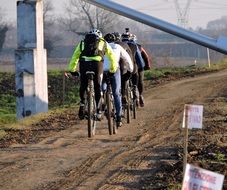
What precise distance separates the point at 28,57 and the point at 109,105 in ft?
19.6

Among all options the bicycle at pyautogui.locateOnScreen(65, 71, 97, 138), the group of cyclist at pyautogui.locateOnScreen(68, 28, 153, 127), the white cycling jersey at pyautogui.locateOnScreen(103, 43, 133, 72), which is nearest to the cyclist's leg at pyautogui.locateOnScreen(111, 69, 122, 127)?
the group of cyclist at pyautogui.locateOnScreen(68, 28, 153, 127)

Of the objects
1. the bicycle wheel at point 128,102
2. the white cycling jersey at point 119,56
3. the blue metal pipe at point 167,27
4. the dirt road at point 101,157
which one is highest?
the blue metal pipe at point 167,27

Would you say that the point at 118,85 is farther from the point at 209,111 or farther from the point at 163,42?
the point at 163,42

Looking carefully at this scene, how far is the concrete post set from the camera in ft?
56.3

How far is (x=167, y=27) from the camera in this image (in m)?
3.59

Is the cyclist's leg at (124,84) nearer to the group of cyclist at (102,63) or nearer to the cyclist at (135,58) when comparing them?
the group of cyclist at (102,63)

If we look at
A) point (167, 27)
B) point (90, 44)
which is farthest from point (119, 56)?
point (167, 27)

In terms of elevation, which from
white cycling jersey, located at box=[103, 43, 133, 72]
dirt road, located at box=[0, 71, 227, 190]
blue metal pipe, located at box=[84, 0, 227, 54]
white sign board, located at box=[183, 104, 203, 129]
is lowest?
dirt road, located at box=[0, 71, 227, 190]

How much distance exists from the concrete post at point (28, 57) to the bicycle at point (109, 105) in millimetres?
5589

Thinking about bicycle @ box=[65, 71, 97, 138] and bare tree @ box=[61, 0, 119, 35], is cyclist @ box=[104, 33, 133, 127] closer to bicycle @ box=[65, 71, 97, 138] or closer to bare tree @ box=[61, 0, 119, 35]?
bicycle @ box=[65, 71, 97, 138]

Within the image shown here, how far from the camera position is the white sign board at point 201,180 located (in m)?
4.43

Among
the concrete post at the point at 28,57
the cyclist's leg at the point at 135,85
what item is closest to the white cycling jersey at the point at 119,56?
the cyclist's leg at the point at 135,85

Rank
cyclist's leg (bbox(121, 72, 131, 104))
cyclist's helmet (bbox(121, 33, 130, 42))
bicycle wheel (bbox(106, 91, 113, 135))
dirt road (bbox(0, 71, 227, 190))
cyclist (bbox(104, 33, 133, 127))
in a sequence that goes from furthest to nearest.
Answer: cyclist's helmet (bbox(121, 33, 130, 42)) → cyclist's leg (bbox(121, 72, 131, 104)) → cyclist (bbox(104, 33, 133, 127)) → bicycle wheel (bbox(106, 91, 113, 135)) → dirt road (bbox(0, 71, 227, 190))

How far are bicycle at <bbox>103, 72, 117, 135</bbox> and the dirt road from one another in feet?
0.63
